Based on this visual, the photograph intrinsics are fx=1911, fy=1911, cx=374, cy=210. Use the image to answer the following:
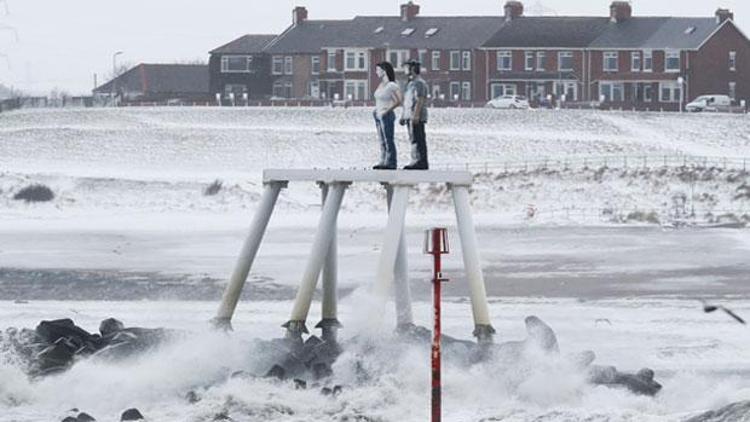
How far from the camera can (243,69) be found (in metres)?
111

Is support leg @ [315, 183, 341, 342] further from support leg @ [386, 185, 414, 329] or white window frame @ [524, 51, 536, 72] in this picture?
white window frame @ [524, 51, 536, 72]

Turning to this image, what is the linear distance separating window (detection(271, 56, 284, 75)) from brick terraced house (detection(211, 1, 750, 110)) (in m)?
0.06

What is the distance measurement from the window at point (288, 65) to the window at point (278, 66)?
23 cm

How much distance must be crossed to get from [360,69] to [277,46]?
759cm

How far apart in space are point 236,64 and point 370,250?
6962 cm

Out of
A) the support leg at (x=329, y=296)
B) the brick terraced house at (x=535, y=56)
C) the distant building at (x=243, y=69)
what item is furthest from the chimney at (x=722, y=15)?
the support leg at (x=329, y=296)

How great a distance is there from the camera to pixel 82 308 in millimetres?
31594

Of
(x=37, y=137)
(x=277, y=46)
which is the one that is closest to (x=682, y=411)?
(x=37, y=137)

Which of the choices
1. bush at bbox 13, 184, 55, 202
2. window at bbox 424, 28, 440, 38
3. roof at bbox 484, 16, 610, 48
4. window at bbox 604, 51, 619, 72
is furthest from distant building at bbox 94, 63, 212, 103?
bush at bbox 13, 184, 55, 202

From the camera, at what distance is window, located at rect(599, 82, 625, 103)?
9812 cm

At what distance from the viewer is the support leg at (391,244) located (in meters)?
23.2

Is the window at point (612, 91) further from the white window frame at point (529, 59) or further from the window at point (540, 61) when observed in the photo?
the white window frame at point (529, 59)

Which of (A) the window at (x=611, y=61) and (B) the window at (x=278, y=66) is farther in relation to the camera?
(B) the window at (x=278, y=66)

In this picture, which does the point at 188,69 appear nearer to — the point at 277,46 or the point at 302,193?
the point at 277,46
